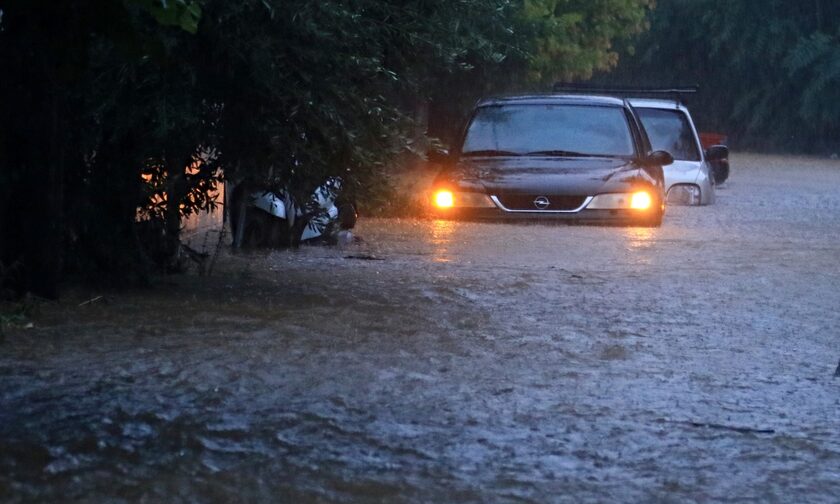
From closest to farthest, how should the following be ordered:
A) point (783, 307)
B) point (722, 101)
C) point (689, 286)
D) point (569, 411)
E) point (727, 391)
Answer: point (569, 411)
point (727, 391)
point (783, 307)
point (689, 286)
point (722, 101)

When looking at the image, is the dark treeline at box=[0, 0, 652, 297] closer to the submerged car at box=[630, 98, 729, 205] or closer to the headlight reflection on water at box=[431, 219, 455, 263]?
the headlight reflection on water at box=[431, 219, 455, 263]

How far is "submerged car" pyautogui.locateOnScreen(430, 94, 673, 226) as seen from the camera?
13.9 meters

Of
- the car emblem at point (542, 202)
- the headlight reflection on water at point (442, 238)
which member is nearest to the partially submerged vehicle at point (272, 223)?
the headlight reflection on water at point (442, 238)

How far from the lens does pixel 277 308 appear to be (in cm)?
879

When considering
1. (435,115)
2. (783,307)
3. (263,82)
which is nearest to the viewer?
(263,82)

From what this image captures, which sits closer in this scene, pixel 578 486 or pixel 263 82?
pixel 578 486

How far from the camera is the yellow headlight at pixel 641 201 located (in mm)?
14133

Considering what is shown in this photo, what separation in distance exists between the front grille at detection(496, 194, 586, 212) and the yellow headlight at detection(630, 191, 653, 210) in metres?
0.57

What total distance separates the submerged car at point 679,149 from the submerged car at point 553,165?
4.15m

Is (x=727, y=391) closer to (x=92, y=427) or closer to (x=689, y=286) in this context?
(x=92, y=427)

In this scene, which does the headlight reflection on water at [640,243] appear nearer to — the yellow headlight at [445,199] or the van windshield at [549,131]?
the van windshield at [549,131]

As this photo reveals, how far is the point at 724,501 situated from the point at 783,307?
4746 millimetres

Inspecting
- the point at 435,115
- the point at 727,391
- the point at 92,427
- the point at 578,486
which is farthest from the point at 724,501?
the point at 435,115

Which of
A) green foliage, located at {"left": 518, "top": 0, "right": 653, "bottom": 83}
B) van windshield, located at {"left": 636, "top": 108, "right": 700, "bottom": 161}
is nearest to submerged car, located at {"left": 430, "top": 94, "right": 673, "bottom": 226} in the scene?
van windshield, located at {"left": 636, "top": 108, "right": 700, "bottom": 161}
